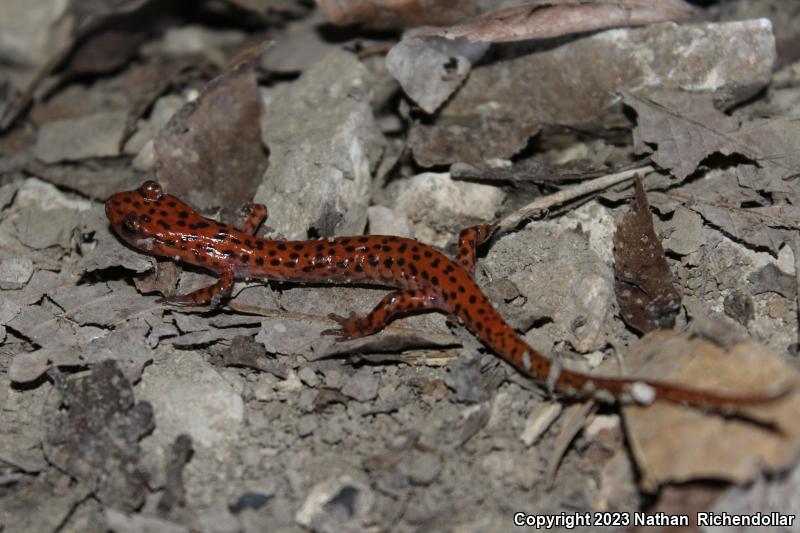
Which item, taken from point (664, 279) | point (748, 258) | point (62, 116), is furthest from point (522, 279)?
point (62, 116)

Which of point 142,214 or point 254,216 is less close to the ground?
point 142,214

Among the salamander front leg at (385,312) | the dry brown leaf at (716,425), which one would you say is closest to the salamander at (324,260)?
the salamander front leg at (385,312)

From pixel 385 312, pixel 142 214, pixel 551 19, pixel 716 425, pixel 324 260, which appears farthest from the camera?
pixel 551 19

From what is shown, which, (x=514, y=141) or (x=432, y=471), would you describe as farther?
(x=514, y=141)

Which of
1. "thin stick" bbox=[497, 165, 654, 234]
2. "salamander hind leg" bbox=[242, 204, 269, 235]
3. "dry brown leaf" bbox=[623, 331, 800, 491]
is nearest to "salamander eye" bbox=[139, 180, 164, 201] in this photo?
"salamander hind leg" bbox=[242, 204, 269, 235]

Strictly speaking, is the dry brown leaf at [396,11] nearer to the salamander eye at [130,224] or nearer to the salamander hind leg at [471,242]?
the salamander hind leg at [471,242]

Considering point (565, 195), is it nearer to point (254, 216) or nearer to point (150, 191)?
point (254, 216)

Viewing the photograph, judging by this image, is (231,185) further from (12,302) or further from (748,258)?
(748,258)

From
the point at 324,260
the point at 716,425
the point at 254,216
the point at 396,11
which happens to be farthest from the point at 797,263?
the point at 254,216
